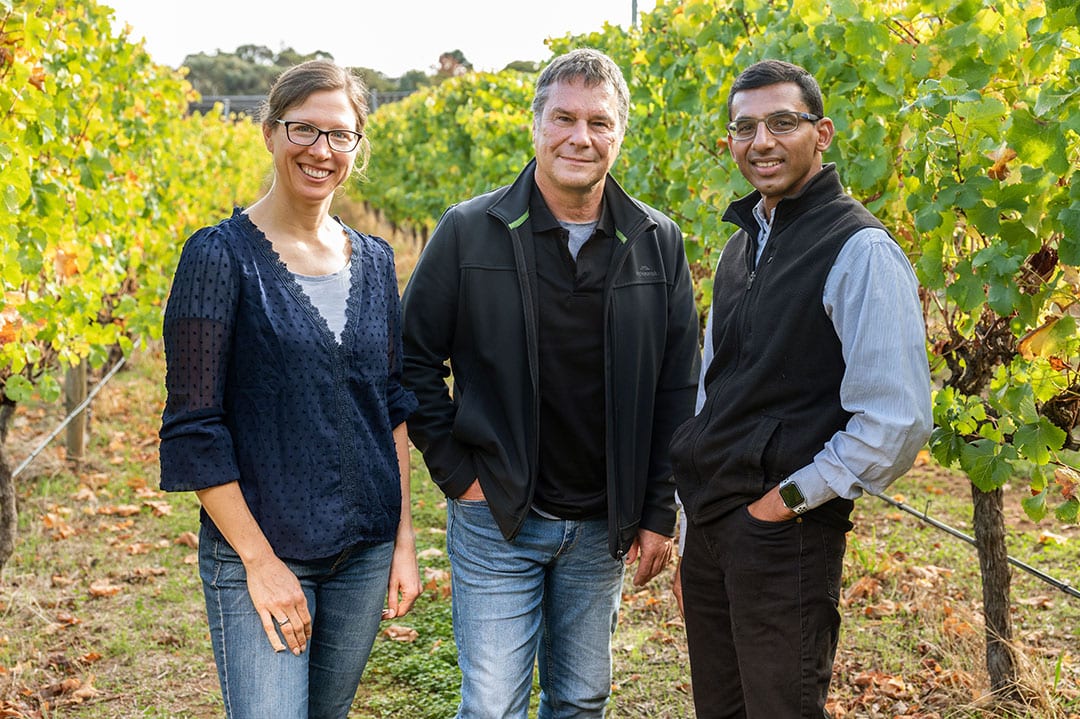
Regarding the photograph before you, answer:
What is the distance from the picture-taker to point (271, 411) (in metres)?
2.25

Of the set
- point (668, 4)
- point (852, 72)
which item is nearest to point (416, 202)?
point (668, 4)

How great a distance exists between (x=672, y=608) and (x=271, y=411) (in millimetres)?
3369

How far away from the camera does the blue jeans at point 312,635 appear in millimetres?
2207

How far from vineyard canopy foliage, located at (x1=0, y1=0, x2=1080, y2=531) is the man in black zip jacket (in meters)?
0.78

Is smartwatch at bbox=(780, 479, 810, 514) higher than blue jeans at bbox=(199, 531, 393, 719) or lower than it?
higher

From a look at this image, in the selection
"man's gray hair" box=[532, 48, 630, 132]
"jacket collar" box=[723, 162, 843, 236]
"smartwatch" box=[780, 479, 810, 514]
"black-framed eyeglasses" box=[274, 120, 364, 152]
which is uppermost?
"man's gray hair" box=[532, 48, 630, 132]

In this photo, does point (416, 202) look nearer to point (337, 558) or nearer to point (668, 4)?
point (668, 4)

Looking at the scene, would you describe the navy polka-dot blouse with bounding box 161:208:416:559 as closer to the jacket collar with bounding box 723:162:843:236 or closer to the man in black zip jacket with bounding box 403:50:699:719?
the man in black zip jacket with bounding box 403:50:699:719

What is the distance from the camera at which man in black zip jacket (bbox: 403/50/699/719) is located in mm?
2729

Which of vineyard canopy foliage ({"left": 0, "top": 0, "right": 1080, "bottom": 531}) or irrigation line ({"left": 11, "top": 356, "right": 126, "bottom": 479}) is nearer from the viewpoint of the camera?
vineyard canopy foliage ({"left": 0, "top": 0, "right": 1080, "bottom": 531})

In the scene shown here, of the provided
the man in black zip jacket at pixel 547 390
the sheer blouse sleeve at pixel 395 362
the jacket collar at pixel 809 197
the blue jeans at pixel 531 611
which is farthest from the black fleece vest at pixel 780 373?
the sheer blouse sleeve at pixel 395 362

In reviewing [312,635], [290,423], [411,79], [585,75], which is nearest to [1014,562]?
[585,75]

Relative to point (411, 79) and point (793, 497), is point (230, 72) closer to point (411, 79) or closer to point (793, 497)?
point (411, 79)

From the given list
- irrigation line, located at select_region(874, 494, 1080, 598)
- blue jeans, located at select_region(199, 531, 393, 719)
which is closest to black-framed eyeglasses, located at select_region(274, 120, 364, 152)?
blue jeans, located at select_region(199, 531, 393, 719)
